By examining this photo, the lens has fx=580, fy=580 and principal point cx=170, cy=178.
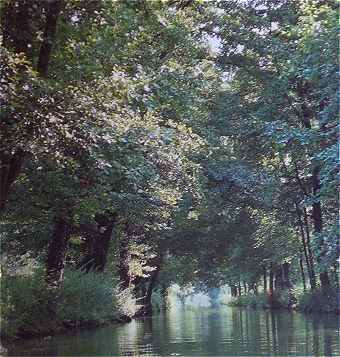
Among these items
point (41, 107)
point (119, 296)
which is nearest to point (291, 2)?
point (119, 296)

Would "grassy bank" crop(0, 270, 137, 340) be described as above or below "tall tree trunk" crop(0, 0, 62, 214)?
below

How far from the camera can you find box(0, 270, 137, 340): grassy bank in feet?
46.9

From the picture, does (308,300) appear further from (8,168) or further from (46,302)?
(8,168)

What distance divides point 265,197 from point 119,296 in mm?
7503

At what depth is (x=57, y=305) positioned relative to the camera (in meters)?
17.2

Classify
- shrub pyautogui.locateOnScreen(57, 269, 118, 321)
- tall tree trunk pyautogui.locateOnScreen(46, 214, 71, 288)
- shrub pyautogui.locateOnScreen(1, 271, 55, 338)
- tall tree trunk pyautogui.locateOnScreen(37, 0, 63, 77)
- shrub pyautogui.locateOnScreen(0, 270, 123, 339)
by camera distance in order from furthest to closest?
tall tree trunk pyautogui.locateOnScreen(46, 214, 71, 288), shrub pyautogui.locateOnScreen(57, 269, 118, 321), shrub pyautogui.locateOnScreen(0, 270, 123, 339), shrub pyautogui.locateOnScreen(1, 271, 55, 338), tall tree trunk pyautogui.locateOnScreen(37, 0, 63, 77)

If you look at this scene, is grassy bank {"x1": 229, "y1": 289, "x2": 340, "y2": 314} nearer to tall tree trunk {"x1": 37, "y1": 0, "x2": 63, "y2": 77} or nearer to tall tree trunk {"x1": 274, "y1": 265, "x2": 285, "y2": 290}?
tall tree trunk {"x1": 274, "y1": 265, "x2": 285, "y2": 290}

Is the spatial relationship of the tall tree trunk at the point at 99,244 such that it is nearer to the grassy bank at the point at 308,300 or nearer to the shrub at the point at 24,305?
the shrub at the point at 24,305

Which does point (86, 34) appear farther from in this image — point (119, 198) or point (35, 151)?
point (119, 198)

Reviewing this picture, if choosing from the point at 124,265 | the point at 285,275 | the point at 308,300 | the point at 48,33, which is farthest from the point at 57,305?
the point at 285,275

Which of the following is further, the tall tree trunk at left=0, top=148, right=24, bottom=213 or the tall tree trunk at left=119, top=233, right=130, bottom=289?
the tall tree trunk at left=119, top=233, right=130, bottom=289

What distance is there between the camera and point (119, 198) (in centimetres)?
1858

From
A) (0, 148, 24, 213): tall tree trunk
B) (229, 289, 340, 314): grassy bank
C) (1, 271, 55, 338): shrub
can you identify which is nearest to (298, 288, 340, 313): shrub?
(229, 289, 340, 314): grassy bank

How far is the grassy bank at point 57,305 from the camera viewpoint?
14.3 meters
